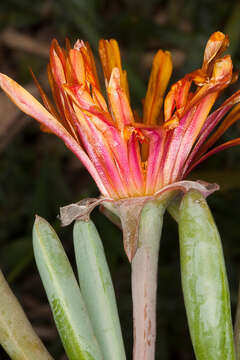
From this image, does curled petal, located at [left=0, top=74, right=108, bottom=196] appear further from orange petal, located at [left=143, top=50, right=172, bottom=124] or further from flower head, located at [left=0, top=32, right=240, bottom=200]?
orange petal, located at [left=143, top=50, right=172, bottom=124]

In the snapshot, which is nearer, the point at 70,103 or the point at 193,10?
the point at 70,103

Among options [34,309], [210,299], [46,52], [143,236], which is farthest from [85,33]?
[210,299]

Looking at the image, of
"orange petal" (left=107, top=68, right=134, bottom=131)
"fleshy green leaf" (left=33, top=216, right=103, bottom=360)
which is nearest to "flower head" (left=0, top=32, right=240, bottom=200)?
"orange petal" (left=107, top=68, right=134, bottom=131)

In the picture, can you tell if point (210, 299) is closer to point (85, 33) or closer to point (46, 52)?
point (85, 33)

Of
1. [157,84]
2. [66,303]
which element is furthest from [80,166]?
[66,303]

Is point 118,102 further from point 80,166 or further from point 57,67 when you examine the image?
point 80,166

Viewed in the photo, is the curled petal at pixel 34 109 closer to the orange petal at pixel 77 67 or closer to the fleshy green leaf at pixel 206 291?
the orange petal at pixel 77 67
